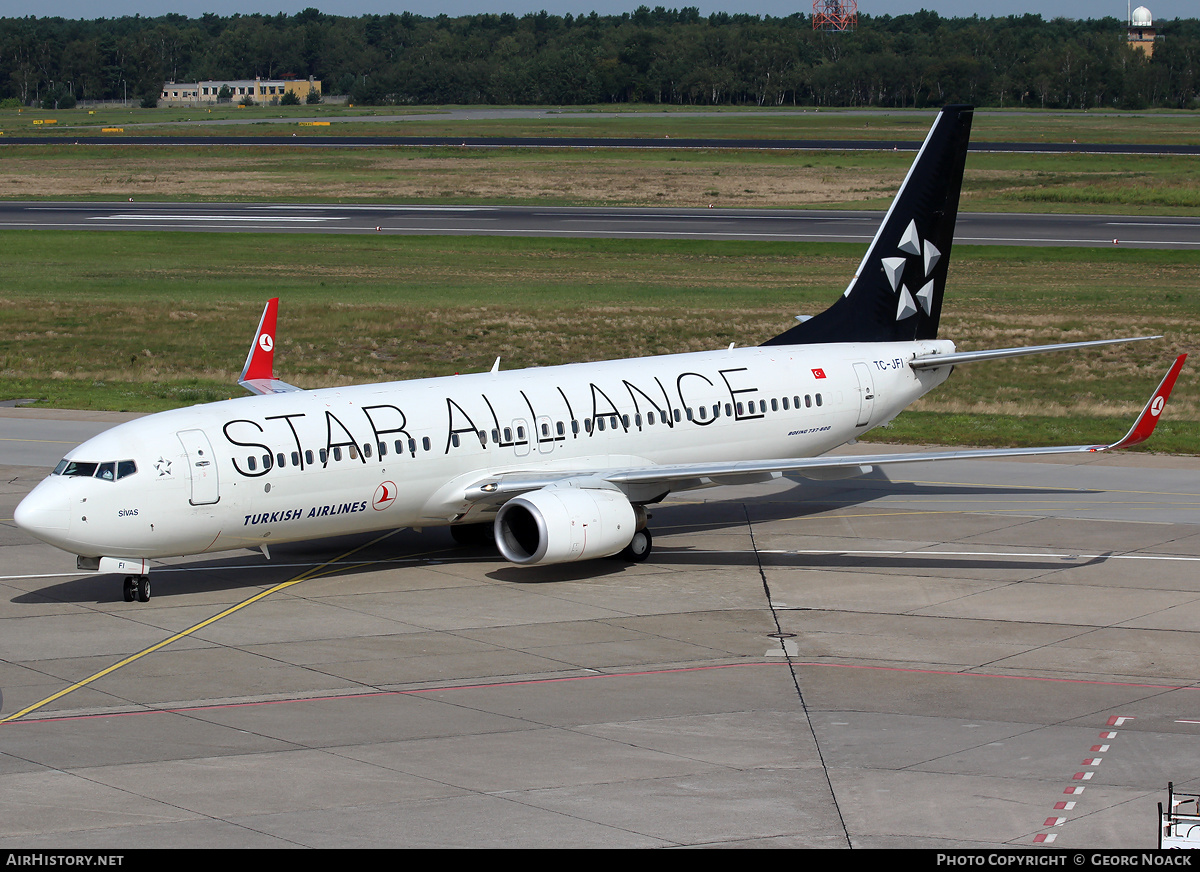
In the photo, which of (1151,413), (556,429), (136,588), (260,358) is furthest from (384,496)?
(1151,413)

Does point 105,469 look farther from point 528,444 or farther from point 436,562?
point 528,444

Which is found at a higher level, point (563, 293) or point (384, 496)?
point (563, 293)

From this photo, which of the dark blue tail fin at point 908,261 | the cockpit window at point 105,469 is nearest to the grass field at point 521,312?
the dark blue tail fin at point 908,261

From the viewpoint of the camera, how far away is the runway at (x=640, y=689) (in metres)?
18.5

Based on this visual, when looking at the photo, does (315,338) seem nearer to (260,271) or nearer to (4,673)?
(260,271)

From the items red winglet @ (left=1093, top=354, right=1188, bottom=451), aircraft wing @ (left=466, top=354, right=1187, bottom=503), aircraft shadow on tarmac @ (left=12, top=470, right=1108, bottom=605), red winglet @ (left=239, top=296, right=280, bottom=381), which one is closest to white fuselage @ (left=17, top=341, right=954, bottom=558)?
aircraft wing @ (left=466, top=354, right=1187, bottom=503)

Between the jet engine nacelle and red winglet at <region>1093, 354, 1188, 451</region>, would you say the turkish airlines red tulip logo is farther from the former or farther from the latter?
red winglet at <region>1093, 354, 1188, 451</region>

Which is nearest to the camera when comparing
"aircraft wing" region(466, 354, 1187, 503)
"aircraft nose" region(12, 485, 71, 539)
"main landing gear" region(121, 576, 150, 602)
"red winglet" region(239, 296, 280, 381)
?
"aircraft nose" region(12, 485, 71, 539)

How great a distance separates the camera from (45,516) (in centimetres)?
2734

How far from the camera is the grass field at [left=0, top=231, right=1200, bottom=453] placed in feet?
178

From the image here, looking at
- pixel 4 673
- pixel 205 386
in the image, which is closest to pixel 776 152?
pixel 205 386

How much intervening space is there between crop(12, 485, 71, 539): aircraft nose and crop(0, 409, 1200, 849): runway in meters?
1.96

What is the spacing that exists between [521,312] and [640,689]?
45.9 m

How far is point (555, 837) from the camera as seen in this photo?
58.3 ft
